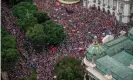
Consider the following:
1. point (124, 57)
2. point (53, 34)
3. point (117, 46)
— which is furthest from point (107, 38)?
point (53, 34)

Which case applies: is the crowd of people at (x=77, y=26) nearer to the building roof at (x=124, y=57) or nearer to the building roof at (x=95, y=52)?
the building roof at (x=95, y=52)

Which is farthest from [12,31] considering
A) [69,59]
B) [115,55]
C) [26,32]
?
[115,55]

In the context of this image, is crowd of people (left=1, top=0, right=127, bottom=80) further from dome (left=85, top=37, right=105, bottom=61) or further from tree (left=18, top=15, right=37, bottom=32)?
dome (left=85, top=37, right=105, bottom=61)

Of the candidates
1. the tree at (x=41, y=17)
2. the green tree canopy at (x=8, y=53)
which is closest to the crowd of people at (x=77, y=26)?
the tree at (x=41, y=17)

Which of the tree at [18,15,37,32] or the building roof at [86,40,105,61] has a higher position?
the tree at [18,15,37,32]

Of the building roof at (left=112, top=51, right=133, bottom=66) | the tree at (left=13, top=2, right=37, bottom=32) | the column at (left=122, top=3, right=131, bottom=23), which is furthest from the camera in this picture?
the column at (left=122, top=3, right=131, bottom=23)

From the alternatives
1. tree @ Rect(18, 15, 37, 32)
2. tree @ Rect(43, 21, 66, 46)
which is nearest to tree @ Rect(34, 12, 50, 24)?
tree @ Rect(18, 15, 37, 32)
